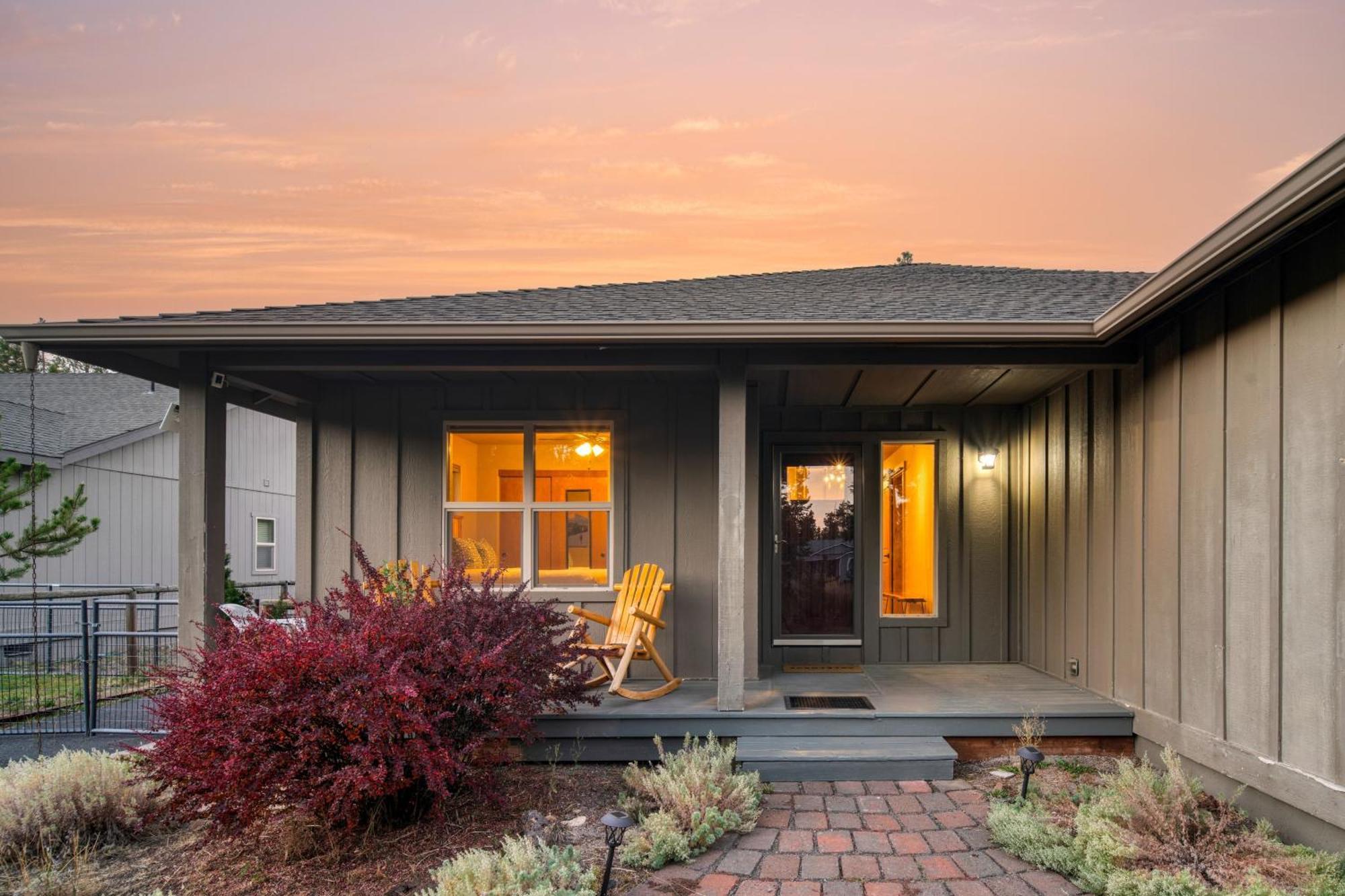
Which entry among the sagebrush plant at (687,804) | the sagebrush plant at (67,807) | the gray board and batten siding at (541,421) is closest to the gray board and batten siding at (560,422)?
the gray board and batten siding at (541,421)

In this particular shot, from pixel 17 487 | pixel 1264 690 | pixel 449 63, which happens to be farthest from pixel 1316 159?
pixel 17 487

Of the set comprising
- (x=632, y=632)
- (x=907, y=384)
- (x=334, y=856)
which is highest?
(x=907, y=384)

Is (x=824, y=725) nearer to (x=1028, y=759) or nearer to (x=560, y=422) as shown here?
(x=1028, y=759)

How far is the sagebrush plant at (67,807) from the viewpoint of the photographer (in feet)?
11.3

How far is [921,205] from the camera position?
995 cm

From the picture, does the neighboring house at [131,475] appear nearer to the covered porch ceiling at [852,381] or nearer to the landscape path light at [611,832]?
the covered porch ceiling at [852,381]

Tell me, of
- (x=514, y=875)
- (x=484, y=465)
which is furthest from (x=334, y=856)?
(x=484, y=465)

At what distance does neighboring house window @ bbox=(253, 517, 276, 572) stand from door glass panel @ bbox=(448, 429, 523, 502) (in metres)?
10.2

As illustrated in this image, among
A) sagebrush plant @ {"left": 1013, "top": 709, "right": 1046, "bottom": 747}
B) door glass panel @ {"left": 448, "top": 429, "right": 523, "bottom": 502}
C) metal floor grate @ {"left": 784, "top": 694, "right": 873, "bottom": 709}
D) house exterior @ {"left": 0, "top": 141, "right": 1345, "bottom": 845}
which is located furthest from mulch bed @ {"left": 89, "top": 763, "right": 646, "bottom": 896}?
door glass panel @ {"left": 448, "top": 429, "right": 523, "bottom": 502}

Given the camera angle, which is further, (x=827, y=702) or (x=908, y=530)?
(x=908, y=530)

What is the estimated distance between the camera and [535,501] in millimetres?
5965

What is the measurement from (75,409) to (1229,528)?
15662 millimetres

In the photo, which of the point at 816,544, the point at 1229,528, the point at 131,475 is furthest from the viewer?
the point at 131,475

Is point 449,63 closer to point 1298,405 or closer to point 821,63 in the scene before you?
point 821,63
